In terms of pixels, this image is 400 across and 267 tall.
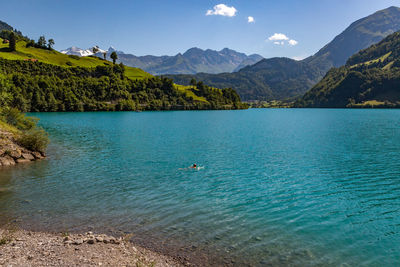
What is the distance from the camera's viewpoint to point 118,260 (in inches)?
582

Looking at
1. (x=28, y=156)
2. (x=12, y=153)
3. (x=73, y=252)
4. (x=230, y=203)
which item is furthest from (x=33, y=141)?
(x=73, y=252)

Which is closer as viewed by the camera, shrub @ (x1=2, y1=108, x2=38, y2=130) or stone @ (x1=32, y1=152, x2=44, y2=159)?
stone @ (x1=32, y1=152, x2=44, y2=159)

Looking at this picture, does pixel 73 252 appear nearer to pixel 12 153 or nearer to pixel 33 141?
pixel 12 153

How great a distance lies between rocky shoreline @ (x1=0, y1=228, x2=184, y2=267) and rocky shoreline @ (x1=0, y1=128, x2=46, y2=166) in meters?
27.7

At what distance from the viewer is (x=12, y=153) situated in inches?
1656

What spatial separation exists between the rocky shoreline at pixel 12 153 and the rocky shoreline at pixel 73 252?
27.7m

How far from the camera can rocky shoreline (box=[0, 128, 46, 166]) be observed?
40969mm

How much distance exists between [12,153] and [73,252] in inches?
1376

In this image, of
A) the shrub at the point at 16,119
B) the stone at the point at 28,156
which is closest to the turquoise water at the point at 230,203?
the stone at the point at 28,156

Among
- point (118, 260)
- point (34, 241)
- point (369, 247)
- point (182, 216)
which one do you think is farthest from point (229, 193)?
point (34, 241)

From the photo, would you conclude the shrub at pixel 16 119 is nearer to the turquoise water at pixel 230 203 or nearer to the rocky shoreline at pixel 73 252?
the turquoise water at pixel 230 203

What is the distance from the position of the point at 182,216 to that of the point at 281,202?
10191 mm

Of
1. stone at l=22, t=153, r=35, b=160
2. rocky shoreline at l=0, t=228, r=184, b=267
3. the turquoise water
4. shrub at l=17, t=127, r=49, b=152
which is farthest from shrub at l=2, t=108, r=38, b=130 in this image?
rocky shoreline at l=0, t=228, r=184, b=267

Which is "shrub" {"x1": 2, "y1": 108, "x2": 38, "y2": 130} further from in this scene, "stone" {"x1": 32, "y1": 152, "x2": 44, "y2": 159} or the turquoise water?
the turquoise water
